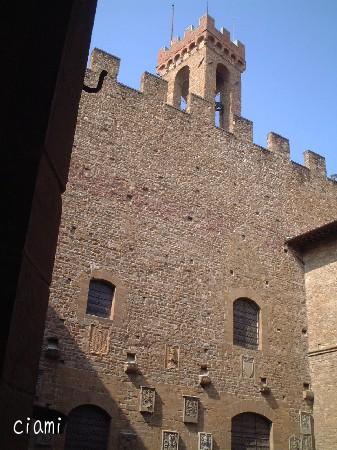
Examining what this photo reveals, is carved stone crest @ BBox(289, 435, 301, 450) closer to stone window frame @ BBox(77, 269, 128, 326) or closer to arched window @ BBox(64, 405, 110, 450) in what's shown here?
arched window @ BBox(64, 405, 110, 450)

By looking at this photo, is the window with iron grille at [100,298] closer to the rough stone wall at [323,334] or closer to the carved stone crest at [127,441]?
the carved stone crest at [127,441]

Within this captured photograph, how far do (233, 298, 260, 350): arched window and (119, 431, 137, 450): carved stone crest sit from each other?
3.58 meters

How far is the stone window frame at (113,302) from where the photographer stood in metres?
9.84

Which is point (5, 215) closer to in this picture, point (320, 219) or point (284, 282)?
point (284, 282)

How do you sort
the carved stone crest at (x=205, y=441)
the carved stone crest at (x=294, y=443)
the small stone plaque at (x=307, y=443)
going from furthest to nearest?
the small stone plaque at (x=307, y=443), the carved stone crest at (x=294, y=443), the carved stone crest at (x=205, y=441)

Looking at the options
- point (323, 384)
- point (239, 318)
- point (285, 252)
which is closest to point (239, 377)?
point (239, 318)

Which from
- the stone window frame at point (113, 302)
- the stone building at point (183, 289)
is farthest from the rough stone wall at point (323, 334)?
the stone window frame at point (113, 302)

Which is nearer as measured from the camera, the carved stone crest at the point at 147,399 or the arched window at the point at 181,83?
the carved stone crest at the point at 147,399

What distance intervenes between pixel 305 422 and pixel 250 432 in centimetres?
169

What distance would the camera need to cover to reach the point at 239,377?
1134cm

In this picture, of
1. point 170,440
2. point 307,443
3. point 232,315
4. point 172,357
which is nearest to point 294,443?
point 307,443

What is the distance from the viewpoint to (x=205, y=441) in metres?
10.1

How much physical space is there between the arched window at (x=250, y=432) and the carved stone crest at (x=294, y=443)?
23.7 inches

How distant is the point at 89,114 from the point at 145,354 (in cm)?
583
